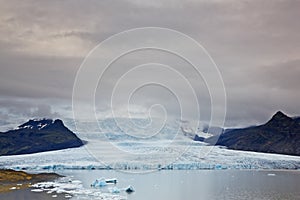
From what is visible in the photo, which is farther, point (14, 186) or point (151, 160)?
point (151, 160)

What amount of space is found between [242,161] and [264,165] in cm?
500

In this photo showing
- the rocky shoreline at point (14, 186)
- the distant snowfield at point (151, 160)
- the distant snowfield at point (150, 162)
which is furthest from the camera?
the distant snowfield at point (151, 160)

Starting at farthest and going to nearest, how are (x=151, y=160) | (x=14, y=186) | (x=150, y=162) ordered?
1. (x=151, y=160)
2. (x=150, y=162)
3. (x=14, y=186)

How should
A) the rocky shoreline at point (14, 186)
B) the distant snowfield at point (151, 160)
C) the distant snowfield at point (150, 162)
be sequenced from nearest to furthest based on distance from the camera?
the rocky shoreline at point (14, 186) < the distant snowfield at point (150, 162) < the distant snowfield at point (151, 160)

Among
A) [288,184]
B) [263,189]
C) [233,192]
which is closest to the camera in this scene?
[233,192]

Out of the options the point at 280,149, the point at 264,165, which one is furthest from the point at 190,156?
the point at 280,149

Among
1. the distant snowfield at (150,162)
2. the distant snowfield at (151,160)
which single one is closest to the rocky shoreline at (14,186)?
the distant snowfield at (150,162)

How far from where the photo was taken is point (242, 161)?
104875mm

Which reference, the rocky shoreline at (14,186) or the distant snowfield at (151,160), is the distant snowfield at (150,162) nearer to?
the distant snowfield at (151,160)

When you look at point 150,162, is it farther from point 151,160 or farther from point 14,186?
point 14,186

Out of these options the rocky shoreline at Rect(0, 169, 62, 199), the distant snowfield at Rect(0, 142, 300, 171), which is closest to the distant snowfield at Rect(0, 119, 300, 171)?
the distant snowfield at Rect(0, 142, 300, 171)

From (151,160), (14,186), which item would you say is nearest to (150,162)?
(151,160)

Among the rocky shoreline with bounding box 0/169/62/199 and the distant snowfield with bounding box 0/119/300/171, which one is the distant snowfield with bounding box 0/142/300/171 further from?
the rocky shoreline with bounding box 0/169/62/199

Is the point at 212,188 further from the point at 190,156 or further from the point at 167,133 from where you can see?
the point at 167,133
